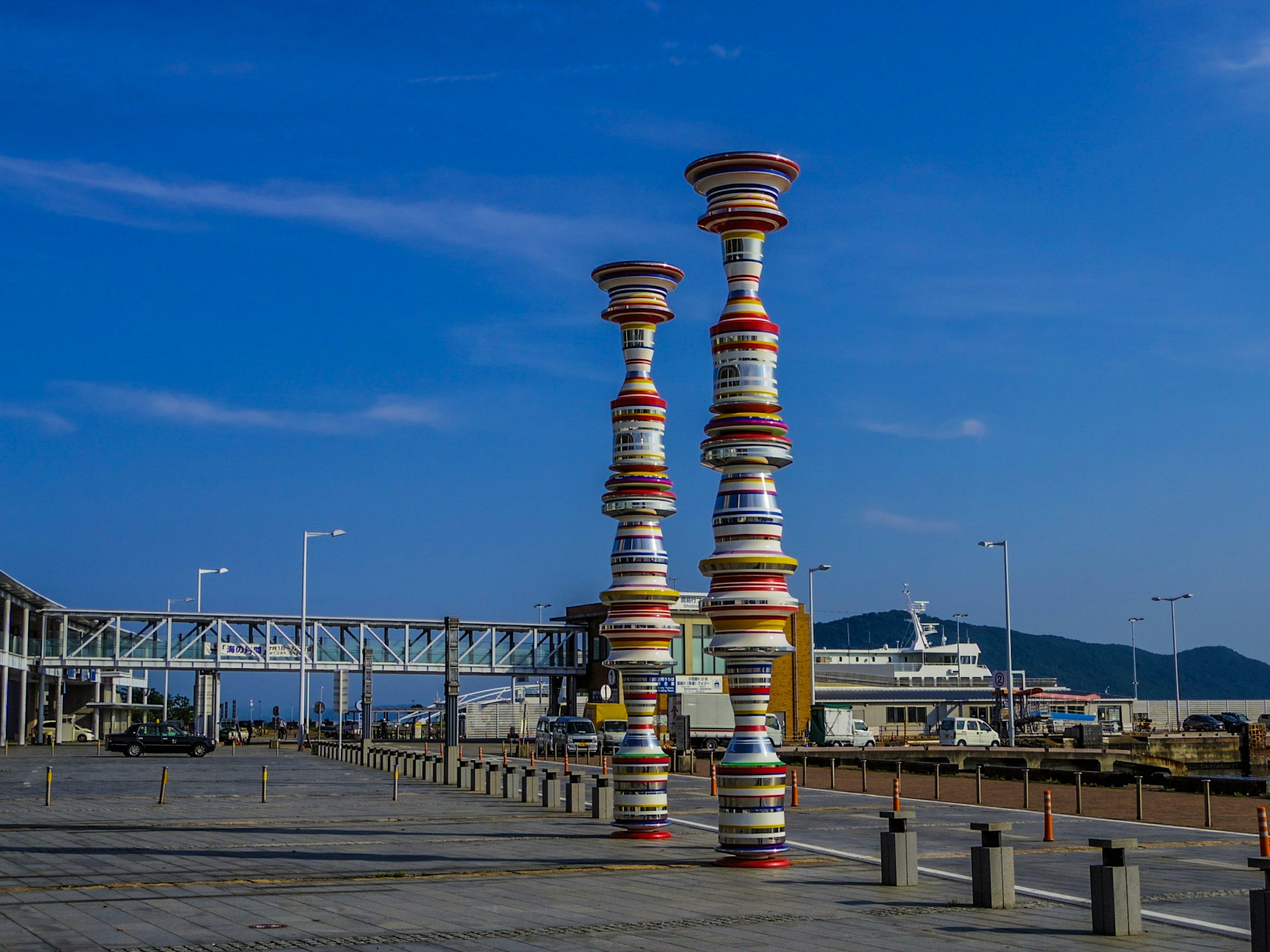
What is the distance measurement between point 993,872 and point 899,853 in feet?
5.96

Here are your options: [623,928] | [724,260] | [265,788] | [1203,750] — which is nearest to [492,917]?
[623,928]

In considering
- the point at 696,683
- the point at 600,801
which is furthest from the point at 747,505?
the point at 696,683

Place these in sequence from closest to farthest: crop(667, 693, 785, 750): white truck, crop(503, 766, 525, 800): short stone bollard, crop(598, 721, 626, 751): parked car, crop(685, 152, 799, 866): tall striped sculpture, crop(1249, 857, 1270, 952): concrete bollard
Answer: crop(1249, 857, 1270, 952): concrete bollard, crop(685, 152, 799, 866): tall striped sculpture, crop(503, 766, 525, 800): short stone bollard, crop(598, 721, 626, 751): parked car, crop(667, 693, 785, 750): white truck

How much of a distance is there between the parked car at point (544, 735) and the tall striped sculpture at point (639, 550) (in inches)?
1395

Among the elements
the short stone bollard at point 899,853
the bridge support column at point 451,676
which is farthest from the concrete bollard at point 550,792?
the short stone bollard at point 899,853

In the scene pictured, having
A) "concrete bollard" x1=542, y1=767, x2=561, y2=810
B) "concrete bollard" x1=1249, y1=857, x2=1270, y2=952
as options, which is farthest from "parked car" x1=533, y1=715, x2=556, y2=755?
"concrete bollard" x1=1249, y1=857, x2=1270, y2=952

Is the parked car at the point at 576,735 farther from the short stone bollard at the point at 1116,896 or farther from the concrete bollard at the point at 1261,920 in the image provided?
the concrete bollard at the point at 1261,920

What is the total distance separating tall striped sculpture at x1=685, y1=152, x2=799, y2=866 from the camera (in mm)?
17188

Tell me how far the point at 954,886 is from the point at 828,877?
153cm

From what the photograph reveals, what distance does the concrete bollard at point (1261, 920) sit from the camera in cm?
991

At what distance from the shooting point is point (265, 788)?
28.4 meters

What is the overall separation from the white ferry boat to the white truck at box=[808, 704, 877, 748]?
3937cm

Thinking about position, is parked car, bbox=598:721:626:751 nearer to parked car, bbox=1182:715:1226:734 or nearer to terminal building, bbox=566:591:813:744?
terminal building, bbox=566:591:813:744

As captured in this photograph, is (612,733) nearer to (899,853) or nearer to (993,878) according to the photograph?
(899,853)
